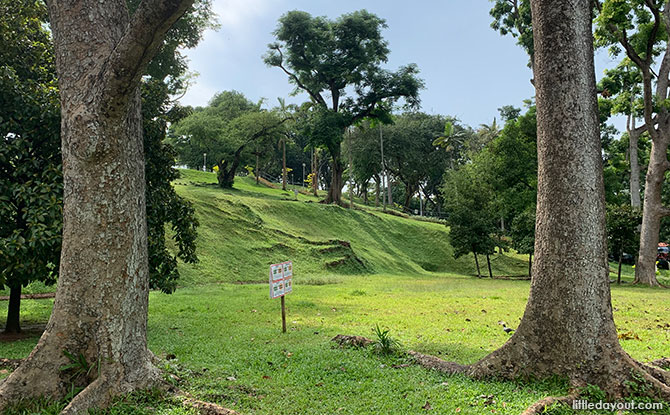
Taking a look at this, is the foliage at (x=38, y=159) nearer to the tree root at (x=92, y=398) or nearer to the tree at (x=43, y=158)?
the tree at (x=43, y=158)

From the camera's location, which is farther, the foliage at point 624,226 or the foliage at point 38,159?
the foliage at point 624,226

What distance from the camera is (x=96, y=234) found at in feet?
13.1

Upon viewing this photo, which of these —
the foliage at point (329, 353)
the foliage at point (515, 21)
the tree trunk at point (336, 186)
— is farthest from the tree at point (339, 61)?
the foliage at point (329, 353)

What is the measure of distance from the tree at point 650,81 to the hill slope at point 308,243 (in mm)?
12527

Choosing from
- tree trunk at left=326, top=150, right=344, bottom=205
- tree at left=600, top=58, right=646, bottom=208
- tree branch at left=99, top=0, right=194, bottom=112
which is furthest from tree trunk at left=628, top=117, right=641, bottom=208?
tree branch at left=99, top=0, right=194, bottom=112

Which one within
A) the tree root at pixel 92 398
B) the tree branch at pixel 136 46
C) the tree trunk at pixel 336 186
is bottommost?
the tree root at pixel 92 398

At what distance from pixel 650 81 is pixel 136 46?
2040cm

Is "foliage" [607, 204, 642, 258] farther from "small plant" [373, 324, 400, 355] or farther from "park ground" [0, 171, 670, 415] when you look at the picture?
"small plant" [373, 324, 400, 355]

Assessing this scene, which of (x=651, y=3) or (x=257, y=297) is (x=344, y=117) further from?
(x=257, y=297)

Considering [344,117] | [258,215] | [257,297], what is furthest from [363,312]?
[344,117]

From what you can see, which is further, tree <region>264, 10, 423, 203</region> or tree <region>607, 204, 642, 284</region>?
tree <region>264, 10, 423, 203</region>

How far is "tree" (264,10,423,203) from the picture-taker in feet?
116

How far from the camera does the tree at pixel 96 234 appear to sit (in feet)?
12.6

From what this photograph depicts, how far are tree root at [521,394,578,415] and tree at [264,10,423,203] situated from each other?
31960mm
